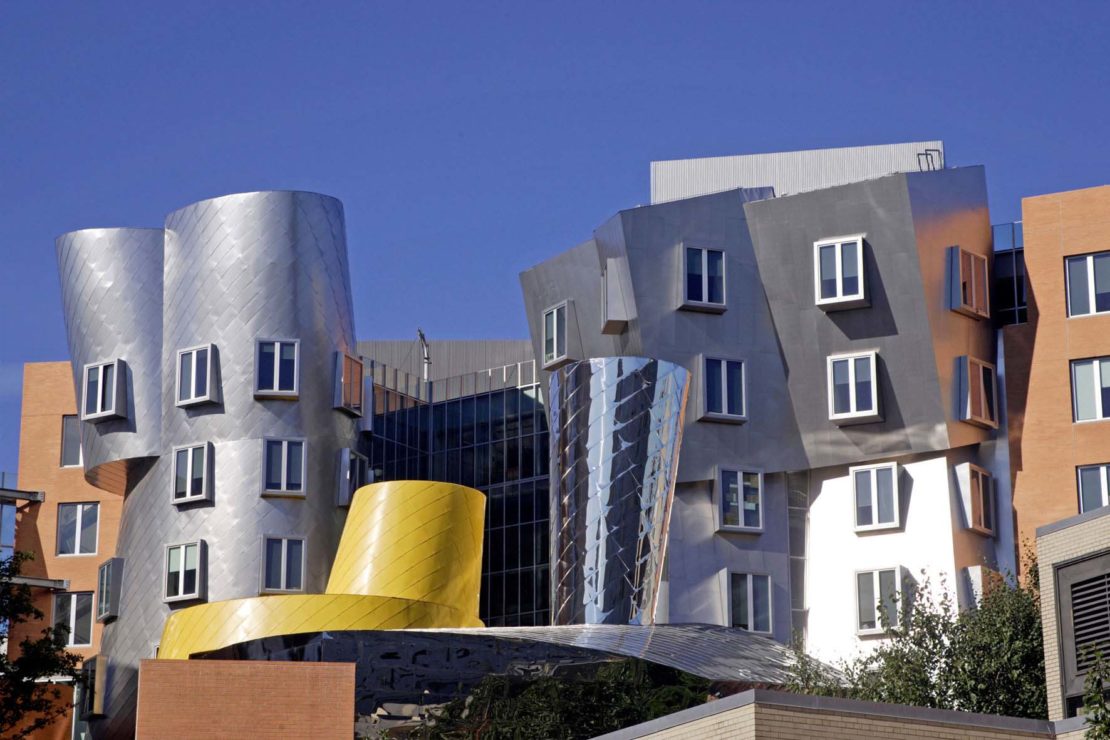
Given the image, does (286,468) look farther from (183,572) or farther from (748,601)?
(748,601)

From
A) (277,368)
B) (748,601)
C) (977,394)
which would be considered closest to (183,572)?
(277,368)

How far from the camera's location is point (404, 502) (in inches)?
2105

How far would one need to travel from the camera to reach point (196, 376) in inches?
2333

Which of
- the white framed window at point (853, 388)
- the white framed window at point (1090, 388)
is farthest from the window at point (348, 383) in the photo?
the white framed window at point (1090, 388)

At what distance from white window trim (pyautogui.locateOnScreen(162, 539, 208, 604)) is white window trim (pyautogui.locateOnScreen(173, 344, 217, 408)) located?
424 cm

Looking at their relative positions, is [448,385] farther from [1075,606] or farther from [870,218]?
[1075,606]

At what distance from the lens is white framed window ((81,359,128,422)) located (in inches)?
2386

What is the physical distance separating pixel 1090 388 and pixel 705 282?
36.7 ft

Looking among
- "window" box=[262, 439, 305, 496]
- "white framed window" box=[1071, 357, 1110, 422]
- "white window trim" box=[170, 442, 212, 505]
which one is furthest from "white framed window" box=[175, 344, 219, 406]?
"white framed window" box=[1071, 357, 1110, 422]

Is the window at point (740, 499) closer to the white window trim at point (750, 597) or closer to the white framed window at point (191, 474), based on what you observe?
the white window trim at point (750, 597)

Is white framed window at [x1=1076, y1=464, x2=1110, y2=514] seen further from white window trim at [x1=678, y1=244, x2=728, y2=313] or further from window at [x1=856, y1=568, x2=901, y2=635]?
white window trim at [x1=678, y1=244, x2=728, y2=313]

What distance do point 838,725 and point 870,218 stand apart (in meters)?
33.3


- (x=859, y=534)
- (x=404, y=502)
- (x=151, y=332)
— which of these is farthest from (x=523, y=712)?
(x=151, y=332)

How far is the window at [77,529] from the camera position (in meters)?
68.1
